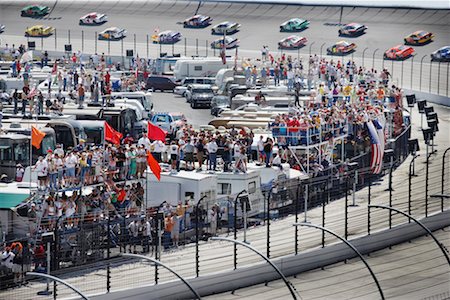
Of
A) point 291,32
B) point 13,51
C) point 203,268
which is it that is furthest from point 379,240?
point 291,32

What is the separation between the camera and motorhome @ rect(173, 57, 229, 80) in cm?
Result: 7300

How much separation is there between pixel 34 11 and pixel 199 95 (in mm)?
36691

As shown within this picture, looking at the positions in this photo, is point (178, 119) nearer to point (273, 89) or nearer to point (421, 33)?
point (273, 89)

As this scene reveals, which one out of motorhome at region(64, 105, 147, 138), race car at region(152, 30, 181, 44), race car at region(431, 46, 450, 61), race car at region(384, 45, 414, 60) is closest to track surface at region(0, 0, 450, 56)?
race car at region(152, 30, 181, 44)

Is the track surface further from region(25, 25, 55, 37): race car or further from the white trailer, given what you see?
the white trailer

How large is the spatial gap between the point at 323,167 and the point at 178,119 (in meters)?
12.1

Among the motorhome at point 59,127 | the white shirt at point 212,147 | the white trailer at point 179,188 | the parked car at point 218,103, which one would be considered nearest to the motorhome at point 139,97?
the parked car at point 218,103

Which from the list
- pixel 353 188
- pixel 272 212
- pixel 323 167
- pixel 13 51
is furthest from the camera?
pixel 13 51

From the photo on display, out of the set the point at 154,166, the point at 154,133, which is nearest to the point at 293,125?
the point at 154,133

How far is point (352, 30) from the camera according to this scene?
8962cm

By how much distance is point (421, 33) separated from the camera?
3396 inches

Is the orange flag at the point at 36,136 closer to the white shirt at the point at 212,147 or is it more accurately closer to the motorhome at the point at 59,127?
the motorhome at the point at 59,127

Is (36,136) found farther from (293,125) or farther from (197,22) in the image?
(197,22)

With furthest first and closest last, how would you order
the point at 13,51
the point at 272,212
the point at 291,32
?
the point at 291,32, the point at 13,51, the point at 272,212
